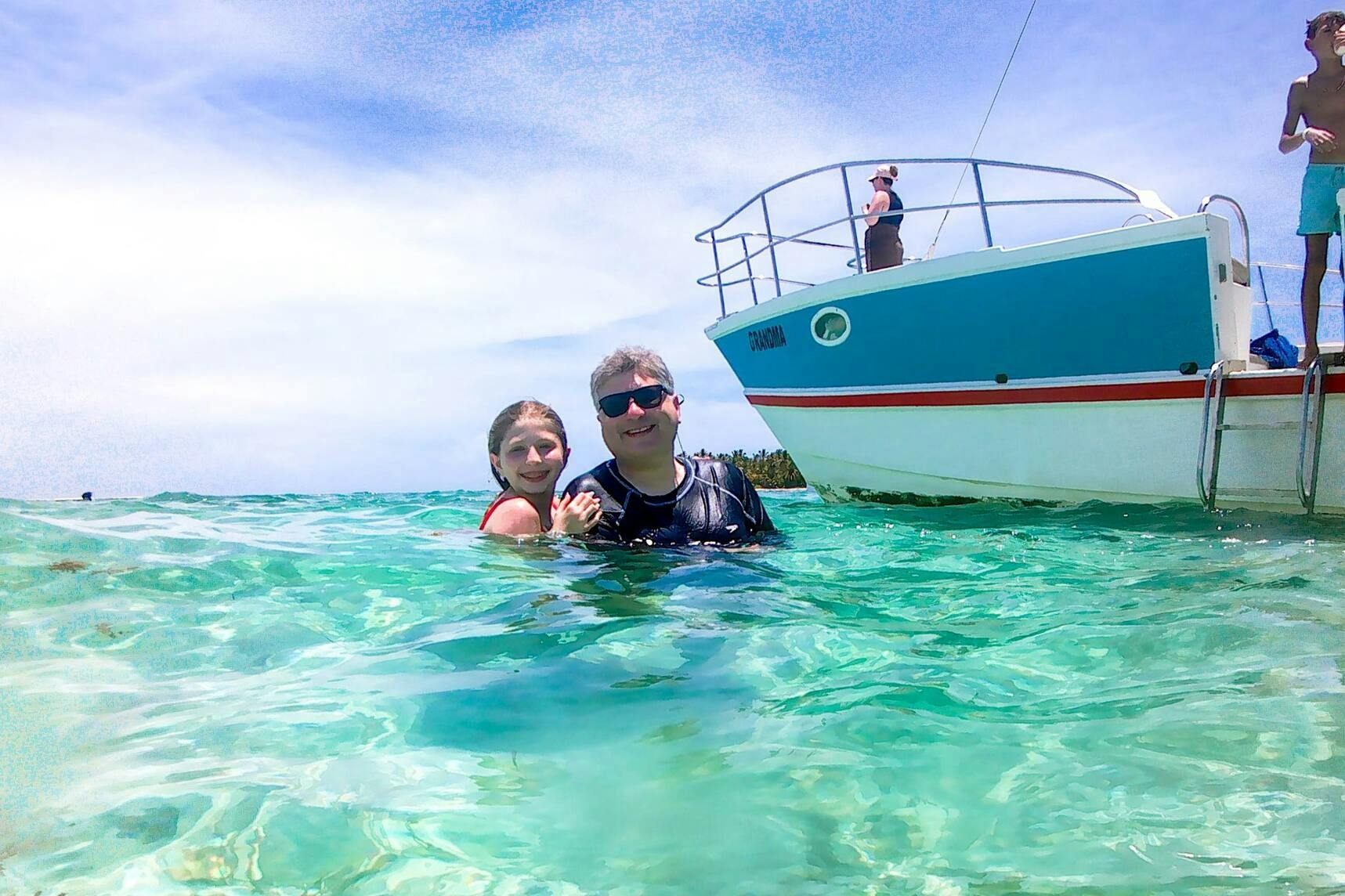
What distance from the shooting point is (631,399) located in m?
Result: 4.33

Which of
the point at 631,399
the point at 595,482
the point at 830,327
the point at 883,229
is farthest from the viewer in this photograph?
the point at 830,327

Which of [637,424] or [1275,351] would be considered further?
[1275,351]

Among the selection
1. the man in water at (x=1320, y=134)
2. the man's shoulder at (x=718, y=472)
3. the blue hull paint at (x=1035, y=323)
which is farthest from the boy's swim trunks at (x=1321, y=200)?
the man's shoulder at (x=718, y=472)

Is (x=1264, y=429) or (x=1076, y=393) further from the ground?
(x=1076, y=393)

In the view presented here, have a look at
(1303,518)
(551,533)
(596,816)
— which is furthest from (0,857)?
(1303,518)

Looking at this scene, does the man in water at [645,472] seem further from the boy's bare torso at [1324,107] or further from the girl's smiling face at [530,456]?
the boy's bare torso at [1324,107]

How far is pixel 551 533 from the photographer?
4.43 meters

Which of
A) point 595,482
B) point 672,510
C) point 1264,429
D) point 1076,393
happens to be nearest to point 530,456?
point 595,482

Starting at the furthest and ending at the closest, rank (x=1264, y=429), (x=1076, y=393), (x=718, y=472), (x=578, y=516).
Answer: (x=1076, y=393) < (x=1264, y=429) < (x=718, y=472) < (x=578, y=516)

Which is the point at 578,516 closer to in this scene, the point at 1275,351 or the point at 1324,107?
the point at 1324,107

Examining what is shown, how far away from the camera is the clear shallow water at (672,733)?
1.43m

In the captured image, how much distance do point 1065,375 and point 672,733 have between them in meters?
6.57

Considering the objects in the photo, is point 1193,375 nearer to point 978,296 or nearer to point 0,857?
point 978,296

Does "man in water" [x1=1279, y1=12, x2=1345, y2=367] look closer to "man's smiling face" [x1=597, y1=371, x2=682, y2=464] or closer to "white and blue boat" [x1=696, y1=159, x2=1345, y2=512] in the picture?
"white and blue boat" [x1=696, y1=159, x2=1345, y2=512]
